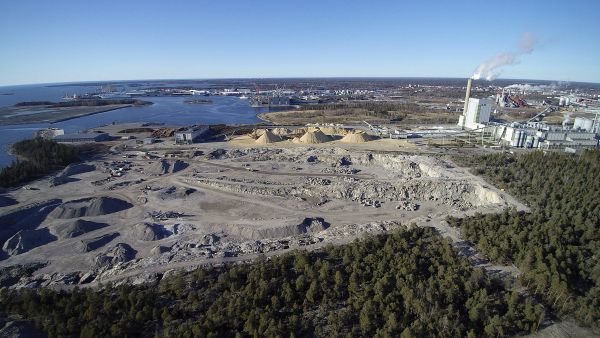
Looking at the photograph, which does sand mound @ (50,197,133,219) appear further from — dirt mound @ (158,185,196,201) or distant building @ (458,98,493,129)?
distant building @ (458,98,493,129)

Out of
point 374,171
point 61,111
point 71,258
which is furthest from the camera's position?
point 61,111

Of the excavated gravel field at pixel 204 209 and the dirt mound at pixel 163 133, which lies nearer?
the excavated gravel field at pixel 204 209

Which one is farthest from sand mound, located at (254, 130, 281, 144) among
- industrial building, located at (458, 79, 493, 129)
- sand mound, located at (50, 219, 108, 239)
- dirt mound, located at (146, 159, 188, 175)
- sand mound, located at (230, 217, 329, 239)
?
industrial building, located at (458, 79, 493, 129)

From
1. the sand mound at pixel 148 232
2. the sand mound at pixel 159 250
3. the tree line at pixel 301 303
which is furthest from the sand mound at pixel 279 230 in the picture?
the sand mound at pixel 148 232

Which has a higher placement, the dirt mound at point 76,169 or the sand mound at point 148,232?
the dirt mound at point 76,169

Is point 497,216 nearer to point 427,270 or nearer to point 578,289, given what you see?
point 578,289

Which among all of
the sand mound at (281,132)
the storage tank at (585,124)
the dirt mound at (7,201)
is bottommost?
the dirt mound at (7,201)

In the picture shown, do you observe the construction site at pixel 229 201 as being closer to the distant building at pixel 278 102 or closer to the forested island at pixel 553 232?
the forested island at pixel 553 232

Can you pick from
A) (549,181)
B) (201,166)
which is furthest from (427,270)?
(201,166)
